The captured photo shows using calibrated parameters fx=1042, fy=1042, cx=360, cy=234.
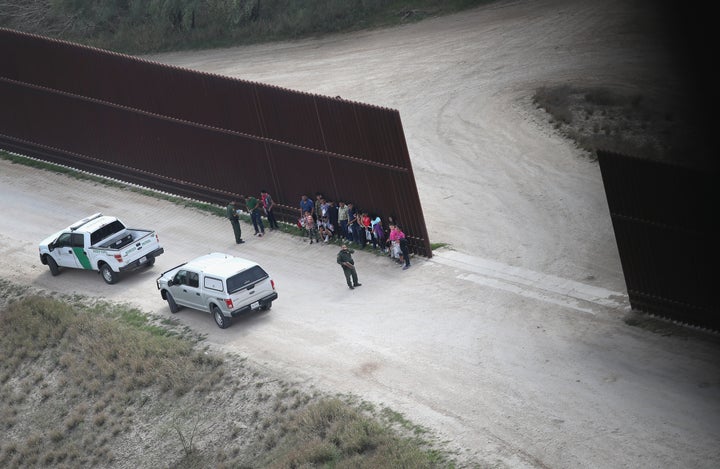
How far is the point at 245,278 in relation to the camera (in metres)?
30.3

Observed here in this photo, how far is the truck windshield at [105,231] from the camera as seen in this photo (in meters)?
34.8

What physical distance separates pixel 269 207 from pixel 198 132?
174 inches

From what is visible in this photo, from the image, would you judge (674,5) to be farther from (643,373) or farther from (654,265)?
(643,373)

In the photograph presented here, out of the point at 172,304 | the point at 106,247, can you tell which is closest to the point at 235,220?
the point at 106,247

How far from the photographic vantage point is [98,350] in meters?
31.6

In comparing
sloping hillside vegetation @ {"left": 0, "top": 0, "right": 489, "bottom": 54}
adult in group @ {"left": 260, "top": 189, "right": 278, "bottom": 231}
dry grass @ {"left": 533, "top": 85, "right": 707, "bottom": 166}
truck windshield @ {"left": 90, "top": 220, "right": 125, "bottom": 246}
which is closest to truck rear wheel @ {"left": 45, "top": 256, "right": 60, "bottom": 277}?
truck windshield @ {"left": 90, "top": 220, "right": 125, "bottom": 246}

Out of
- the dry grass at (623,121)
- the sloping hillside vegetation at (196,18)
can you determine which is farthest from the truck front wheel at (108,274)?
the sloping hillside vegetation at (196,18)

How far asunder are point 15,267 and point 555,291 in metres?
19.4

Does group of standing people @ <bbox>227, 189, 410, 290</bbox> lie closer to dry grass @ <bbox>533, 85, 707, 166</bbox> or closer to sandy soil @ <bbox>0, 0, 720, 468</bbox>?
sandy soil @ <bbox>0, 0, 720, 468</bbox>

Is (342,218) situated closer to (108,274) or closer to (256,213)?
(256,213)

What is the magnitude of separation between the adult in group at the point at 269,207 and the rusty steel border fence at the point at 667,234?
14.1m

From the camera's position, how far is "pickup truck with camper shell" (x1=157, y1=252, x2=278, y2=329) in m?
30.1

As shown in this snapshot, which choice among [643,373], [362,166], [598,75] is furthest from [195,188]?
[643,373]

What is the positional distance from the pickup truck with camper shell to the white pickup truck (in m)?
3.19
